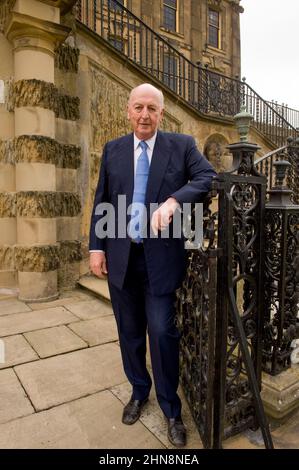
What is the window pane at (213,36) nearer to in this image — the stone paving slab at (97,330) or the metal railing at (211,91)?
the metal railing at (211,91)

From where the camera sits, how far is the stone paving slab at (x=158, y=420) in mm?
1875

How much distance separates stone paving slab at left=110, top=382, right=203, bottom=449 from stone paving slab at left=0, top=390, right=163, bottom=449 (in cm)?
4

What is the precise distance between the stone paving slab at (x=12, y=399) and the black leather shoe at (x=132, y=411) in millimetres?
628

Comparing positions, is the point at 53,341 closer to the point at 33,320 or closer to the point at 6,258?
the point at 33,320

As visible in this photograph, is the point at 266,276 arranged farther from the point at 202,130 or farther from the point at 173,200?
the point at 202,130

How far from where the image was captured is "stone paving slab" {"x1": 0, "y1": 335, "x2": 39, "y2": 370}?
9.23ft

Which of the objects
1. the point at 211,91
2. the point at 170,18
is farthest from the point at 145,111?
the point at 170,18

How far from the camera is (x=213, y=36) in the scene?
21891mm

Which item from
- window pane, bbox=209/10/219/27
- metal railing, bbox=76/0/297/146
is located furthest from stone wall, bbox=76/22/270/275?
window pane, bbox=209/10/219/27

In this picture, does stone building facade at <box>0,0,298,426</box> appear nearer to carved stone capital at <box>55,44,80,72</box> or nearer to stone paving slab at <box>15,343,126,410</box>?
carved stone capital at <box>55,44,80,72</box>

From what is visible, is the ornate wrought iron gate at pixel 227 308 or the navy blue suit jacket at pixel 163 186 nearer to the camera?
the ornate wrought iron gate at pixel 227 308

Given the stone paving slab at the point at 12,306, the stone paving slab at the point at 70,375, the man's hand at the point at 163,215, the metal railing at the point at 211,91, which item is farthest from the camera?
the metal railing at the point at 211,91

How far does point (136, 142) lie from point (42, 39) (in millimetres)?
3374

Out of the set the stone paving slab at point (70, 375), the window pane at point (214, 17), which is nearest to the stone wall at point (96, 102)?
the stone paving slab at point (70, 375)
